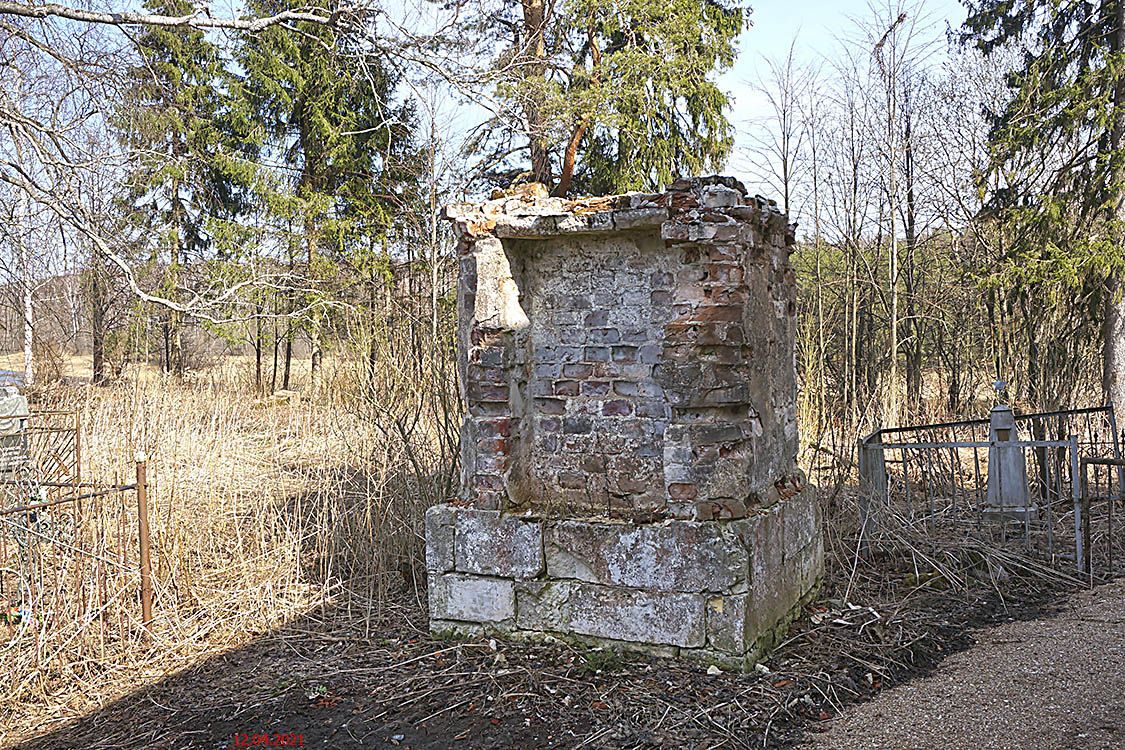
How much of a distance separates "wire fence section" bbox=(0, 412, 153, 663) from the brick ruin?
1820 mm

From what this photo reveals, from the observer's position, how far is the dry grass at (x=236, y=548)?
4762 mm

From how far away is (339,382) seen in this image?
8.11 metres

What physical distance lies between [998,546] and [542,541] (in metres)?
3.65

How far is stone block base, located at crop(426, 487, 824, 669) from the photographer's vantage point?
14.9ft

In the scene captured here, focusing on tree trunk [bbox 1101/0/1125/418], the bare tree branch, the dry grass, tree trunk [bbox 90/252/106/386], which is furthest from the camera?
tree trunk [bbox 90/252/106/386]

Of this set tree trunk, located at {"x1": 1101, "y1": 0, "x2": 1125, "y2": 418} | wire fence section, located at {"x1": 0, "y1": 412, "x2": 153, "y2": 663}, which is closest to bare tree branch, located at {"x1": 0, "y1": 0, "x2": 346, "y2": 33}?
wire fence section, located at {"x1": 0, "y1": 412, "x2": 153, "y2": 663}

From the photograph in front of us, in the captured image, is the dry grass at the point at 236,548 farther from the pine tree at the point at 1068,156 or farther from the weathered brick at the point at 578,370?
the pine tree at the point at 1068,156

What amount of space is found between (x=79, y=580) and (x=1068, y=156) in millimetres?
14104

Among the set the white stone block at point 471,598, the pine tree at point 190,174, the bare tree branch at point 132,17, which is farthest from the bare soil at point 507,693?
the pine tree at point 190,174

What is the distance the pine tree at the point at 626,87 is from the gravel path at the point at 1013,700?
34.8ft

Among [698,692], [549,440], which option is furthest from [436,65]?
[698,692]

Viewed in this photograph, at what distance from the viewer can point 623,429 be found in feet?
16.1

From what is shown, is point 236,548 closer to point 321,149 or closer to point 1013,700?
point 1013,700

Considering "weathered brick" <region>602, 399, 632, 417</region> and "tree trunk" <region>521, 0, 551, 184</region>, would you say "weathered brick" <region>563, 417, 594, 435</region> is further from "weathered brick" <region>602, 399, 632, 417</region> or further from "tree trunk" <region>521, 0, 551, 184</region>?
"tree trunk" <region>521, 0, 551, 184</region>
